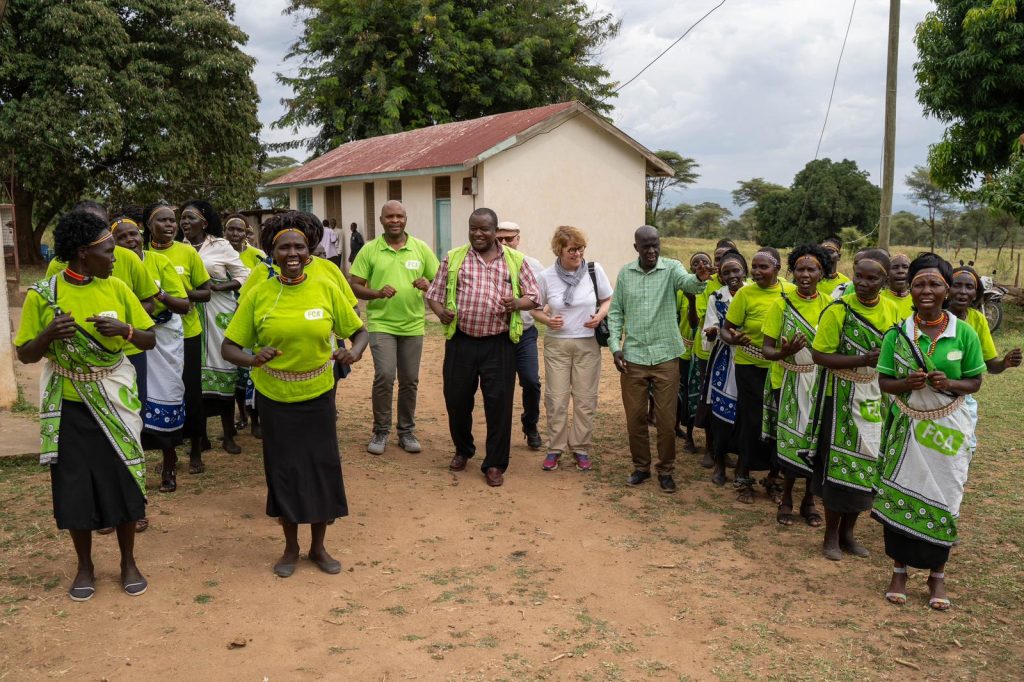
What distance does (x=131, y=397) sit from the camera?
13.8ft

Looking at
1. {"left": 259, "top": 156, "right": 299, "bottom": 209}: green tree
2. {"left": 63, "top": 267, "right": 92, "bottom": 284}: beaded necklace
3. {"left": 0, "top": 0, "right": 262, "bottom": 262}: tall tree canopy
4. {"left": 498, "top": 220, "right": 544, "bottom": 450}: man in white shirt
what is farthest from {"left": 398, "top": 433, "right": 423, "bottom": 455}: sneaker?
{"left": 259, "top": 156, "right": 299, "bottom": 209}: green tree

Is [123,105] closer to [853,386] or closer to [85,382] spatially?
[85,382]

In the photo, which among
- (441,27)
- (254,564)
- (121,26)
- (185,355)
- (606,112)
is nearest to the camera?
(254,564)

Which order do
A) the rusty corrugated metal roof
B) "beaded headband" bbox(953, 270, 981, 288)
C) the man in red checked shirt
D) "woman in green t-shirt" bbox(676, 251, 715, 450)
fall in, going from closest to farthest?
1. "beaded headband" bbox(953, 270, 981, 288)
2. the man in red checked shirt
3. "woman in green t-shirt" bbox(676, 251, 715, 450)
4. the rusty corrugated metal roof

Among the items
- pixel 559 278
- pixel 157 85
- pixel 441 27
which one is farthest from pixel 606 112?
pixel 559 278

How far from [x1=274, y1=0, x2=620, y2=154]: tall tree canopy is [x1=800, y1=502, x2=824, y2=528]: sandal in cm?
2324

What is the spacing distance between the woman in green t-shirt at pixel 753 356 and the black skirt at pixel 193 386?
3.59 meters

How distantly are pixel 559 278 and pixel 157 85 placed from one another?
19667 mm

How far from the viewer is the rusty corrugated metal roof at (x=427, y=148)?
57.5 feet

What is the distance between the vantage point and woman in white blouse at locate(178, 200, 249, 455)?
6316 mm

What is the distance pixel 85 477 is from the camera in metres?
4.04

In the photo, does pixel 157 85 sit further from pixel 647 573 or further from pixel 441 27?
pixel 647 573

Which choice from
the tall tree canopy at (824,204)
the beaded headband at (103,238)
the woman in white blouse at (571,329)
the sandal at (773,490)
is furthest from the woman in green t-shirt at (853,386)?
the tall tree canopy at (824,204)

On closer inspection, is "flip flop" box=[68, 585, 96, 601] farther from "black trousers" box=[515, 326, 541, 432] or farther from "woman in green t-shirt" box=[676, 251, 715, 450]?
"woman in green t-shirt" box=[676, 251, 715, 450]
